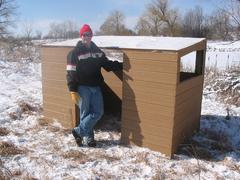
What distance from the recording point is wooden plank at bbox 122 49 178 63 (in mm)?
3945

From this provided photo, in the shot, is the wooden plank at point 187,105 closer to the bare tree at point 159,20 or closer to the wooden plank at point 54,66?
the wooden plank at point 54,66

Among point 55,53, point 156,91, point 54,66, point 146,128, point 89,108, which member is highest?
point 55,53

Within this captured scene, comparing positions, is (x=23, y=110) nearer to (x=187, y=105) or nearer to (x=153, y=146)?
(x=153, y=146)

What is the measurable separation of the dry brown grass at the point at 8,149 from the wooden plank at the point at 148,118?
4.98 ft

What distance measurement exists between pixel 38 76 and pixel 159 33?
3082 centimetres

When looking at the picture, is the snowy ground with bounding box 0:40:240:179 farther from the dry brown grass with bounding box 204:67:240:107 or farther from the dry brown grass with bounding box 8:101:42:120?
the dry brown grass with bounding box 204:67:240:107

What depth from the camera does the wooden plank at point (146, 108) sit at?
13.6ft

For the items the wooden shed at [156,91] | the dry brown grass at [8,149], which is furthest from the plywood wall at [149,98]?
the dry brown grass at [8,149]

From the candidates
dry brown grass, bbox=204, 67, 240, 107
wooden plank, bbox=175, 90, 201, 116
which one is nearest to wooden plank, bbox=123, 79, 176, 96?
wooden plank, bbox=175, 90, 201, 116

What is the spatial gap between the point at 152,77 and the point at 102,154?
4.05 feet

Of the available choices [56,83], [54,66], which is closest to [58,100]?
[56,83]

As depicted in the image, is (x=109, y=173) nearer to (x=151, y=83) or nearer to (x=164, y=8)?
(x=151, y=83)

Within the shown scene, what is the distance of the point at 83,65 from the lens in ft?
14.4

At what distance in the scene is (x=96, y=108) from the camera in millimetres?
4543
